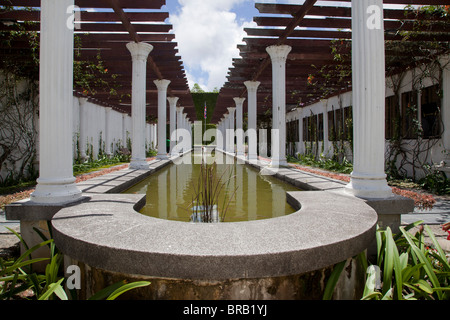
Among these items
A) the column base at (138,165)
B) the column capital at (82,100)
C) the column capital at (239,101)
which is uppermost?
the column capital at (239,101)

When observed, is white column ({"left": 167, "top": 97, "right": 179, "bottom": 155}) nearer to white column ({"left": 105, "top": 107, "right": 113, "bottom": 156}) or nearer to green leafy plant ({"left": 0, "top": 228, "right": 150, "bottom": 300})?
white column ({"left": 105, "top": 107, "right": 113, "bottom": 156})

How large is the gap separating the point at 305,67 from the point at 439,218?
24.5ft

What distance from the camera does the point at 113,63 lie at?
10094 mm

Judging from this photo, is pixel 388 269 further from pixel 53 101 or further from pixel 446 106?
pixel 446 106

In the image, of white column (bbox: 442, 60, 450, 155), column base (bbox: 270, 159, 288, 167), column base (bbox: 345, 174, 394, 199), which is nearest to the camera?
column base (bbox: 345, 174, 394, 199)

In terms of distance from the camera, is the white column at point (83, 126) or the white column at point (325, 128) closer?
the white column at point (83, 126)

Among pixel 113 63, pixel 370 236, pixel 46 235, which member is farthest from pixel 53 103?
pixel 113 63

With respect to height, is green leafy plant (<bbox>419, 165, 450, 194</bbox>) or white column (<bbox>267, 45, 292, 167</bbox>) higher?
white column (<bbox>267, 45, 292, 167</bbox>)

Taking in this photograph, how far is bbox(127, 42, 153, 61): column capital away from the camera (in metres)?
7.87

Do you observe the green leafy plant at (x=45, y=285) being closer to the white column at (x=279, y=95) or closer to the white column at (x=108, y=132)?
the white column at (x=279, y=95)

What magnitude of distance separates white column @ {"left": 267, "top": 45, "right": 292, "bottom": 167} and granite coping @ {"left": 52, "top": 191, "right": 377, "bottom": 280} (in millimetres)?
5969

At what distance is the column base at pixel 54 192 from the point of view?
123 inches

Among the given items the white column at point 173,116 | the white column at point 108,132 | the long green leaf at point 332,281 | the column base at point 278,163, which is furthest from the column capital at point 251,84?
the long green leaf at point 332,281

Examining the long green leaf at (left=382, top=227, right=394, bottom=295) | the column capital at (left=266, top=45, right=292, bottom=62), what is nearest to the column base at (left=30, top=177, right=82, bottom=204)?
the long green leaf at (left=382, top=227, right=394, bottom=295)
